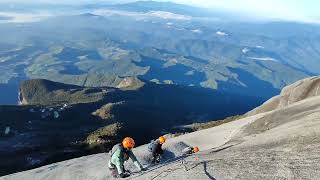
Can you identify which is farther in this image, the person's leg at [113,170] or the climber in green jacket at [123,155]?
the person's leg at [113,170]

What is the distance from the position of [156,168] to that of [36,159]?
15338cm

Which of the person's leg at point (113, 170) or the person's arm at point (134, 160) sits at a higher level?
the person's arm at point (134, 160)

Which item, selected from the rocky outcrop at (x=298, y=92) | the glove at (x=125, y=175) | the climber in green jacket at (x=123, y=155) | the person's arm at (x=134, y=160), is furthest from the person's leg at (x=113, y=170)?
the rocky outcrop at (x=298, y=92)

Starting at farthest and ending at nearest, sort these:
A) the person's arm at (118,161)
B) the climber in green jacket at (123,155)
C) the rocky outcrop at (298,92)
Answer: the rocky outcrop at (298,92) → the person's arm at (118,161) → the climber in green jacket at (123,155)

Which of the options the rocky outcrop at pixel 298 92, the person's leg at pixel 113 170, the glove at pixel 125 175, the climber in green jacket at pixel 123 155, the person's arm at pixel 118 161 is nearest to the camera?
the climber in green jacket at pixel 123 155

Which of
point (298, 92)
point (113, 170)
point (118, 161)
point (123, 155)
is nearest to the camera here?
point (123, 155)

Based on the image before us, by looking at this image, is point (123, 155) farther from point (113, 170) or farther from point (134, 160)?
point (113, 170)

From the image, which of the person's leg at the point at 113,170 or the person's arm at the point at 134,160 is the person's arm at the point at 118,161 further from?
the person's leg at the point at 113,170

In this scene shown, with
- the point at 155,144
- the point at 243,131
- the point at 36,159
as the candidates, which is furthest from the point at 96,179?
the point at 36,159

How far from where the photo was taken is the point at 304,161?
4116cm

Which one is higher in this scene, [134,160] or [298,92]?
[134,160]

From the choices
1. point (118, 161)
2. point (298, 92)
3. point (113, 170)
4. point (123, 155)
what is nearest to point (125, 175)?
point (113, 170)

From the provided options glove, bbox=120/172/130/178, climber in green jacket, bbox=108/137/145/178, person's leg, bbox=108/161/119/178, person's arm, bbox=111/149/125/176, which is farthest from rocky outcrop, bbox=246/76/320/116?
person's arm, bbox=111/149/125/176

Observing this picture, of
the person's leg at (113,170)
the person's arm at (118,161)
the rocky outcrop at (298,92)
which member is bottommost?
the rocky outcrop at (298,92)
